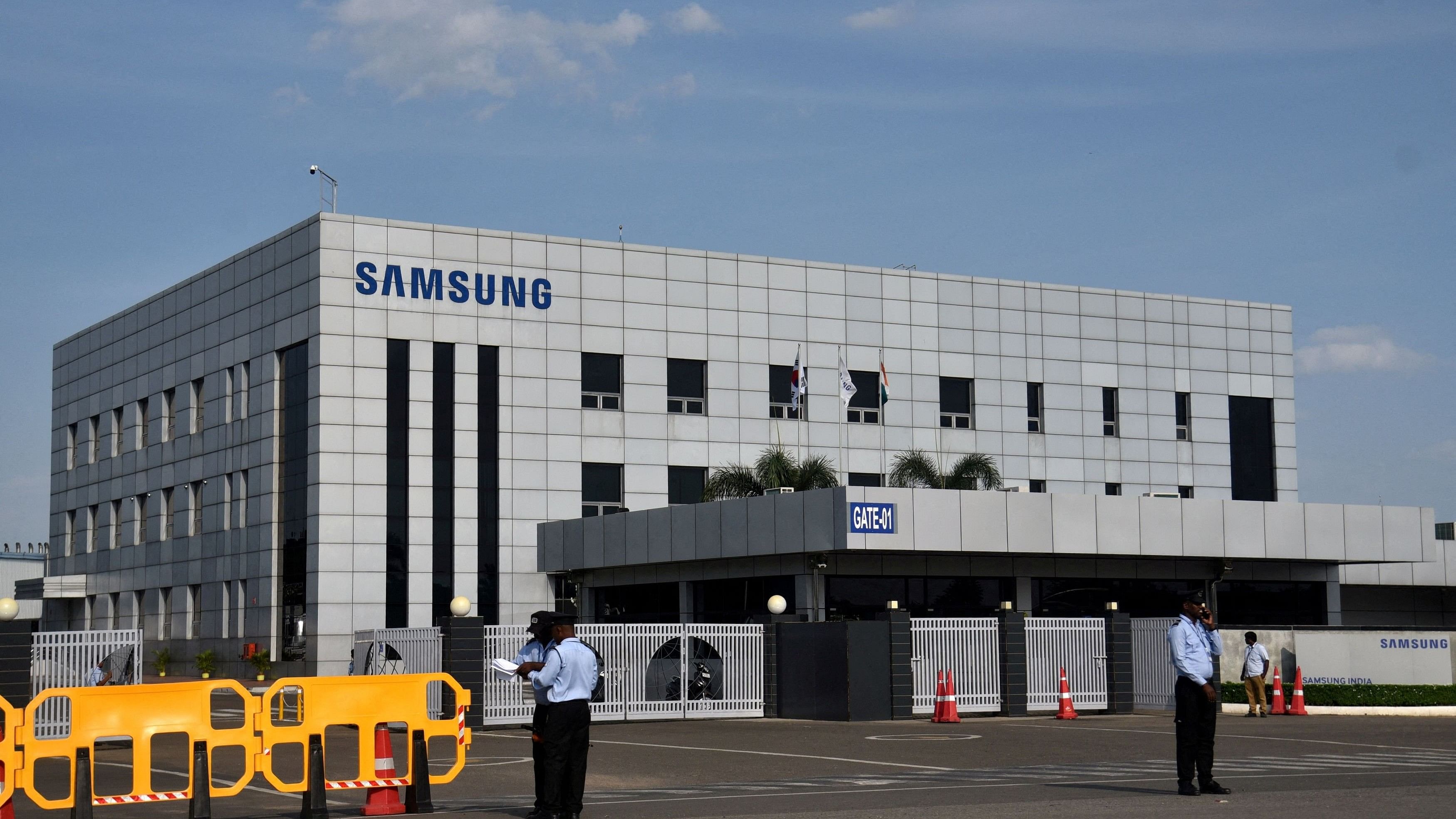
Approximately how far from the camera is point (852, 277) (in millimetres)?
54438

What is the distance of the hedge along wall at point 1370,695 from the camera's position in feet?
111

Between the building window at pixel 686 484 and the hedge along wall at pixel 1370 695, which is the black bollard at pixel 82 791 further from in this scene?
the building window at pixel 686 484

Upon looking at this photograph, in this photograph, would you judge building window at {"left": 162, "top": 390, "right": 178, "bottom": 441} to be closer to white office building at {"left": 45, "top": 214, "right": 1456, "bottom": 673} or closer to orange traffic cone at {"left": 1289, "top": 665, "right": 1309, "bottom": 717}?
white office building at {"left": 45, "top": 214, "right": 1456, "bottom": 673}

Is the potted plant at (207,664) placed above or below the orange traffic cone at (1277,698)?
below

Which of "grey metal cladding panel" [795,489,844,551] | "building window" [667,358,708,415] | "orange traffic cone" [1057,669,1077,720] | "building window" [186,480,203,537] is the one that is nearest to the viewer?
"orange traffic cone" [1057,669,1077,720]

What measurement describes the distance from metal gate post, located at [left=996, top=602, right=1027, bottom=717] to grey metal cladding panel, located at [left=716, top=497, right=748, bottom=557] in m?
8.89

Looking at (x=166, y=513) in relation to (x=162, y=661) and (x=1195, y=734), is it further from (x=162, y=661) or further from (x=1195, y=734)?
(x=1195, y=734)

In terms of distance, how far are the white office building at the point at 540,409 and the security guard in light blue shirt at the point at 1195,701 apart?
2406 cm

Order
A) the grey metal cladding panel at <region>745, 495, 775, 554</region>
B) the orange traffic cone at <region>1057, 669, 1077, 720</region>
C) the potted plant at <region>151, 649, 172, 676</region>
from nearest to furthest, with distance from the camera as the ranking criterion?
the orange traffic cone at <region>1057, 669, 1077, 720</region>
the grey metal cladding panel at <region>745, 495, 775, 554</region>
the potted plant at <region>151, 649, 172, 676</region>

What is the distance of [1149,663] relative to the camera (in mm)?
34938

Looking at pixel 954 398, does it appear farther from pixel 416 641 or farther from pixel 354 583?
pixel 416 641

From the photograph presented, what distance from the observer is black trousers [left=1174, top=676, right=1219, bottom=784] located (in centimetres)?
1573

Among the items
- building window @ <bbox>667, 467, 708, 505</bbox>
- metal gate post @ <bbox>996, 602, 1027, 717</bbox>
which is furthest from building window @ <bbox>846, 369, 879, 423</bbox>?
metal gate post @ <bbox>996, 602, 1027, 717</bbox>

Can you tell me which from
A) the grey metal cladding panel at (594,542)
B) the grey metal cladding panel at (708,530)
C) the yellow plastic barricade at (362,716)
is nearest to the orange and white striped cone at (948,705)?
the grey metal cladding panel at (708,530)
